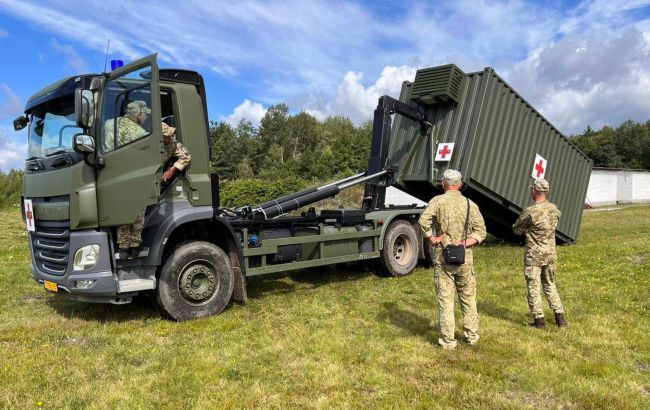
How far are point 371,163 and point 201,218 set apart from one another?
4323mm

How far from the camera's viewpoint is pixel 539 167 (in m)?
10.3

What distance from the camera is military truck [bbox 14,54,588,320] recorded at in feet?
17.1

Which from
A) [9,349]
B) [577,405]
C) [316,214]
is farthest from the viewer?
[316,214]

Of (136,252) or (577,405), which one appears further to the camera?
(136,252)

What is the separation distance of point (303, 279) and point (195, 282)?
9.42 feet

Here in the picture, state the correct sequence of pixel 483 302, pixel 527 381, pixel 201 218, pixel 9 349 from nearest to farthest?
pixel 527 381, pixel 9 349, pixel 201 218, pixel 483 302

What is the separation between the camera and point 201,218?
5.82 meters

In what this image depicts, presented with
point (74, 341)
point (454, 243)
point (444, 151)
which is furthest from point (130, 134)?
point (444, 151)

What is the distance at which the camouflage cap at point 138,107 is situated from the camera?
542 centimetres

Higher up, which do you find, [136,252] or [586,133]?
[586,133]

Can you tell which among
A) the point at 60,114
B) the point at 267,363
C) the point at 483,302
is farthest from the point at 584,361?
the point at 60,114

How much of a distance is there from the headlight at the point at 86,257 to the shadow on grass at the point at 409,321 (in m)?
3.16

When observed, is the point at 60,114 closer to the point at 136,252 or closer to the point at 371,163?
the point at 136,252

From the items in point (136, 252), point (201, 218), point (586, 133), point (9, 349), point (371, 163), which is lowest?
point (9, 349)
